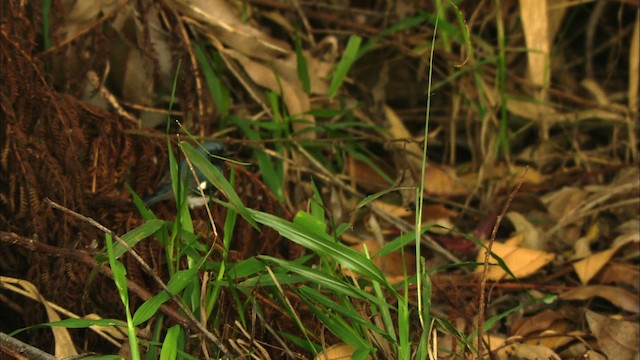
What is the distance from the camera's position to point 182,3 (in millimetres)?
1741

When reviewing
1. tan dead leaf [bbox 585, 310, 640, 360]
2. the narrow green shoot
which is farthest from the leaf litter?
the narrow green shoot

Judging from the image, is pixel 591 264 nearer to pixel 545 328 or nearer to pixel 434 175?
pixel 545 328

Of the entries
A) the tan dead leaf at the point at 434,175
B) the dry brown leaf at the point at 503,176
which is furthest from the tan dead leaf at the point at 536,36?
the tan dead leaf at the point at 434,175

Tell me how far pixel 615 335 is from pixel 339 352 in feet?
1.94

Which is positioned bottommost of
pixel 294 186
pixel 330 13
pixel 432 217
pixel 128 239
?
pixel 432 217

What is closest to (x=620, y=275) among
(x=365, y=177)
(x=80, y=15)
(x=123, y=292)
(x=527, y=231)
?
(x=527, y=231)

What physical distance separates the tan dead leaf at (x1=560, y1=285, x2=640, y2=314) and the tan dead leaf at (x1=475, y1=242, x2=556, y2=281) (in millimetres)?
95

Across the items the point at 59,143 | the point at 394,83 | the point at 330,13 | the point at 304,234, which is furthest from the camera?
the point at 394,83

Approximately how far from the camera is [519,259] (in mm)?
1697

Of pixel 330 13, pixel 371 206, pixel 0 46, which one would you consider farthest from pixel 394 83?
pixel 0 46

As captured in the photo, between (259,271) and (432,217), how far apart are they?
2.59 feet

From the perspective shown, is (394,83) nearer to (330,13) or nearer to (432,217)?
(330,13)

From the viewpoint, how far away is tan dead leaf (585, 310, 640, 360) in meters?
1.44

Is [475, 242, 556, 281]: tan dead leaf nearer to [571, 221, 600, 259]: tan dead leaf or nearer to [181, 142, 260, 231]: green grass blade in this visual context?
[571, 221, 600, 259]: tan dead leaf
